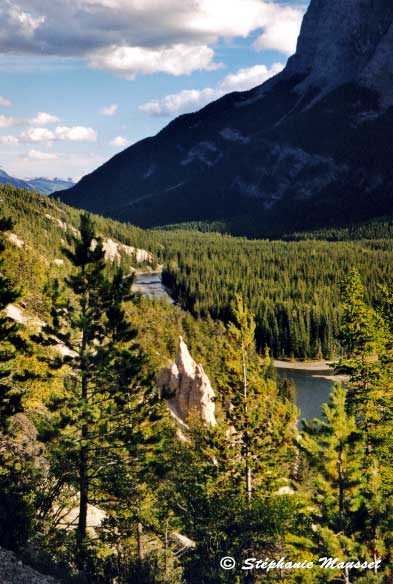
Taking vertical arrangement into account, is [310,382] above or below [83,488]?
below

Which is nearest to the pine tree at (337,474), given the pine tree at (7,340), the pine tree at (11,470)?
the pine tree at (11,470)

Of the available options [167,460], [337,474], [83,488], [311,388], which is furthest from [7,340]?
[311,388]

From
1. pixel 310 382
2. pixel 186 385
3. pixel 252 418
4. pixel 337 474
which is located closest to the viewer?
pixel 337 474

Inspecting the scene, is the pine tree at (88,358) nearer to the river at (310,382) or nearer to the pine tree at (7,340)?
the pine tree at (7,340)

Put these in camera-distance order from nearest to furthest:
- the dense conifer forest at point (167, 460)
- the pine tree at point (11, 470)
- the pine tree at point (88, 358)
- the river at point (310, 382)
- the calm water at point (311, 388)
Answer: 1. the dense conifer forest at point (167, 460)
2. the pine tree at point (11, 470)
3. the pine tree at point (88, 358)
4. the calm water at point (311, 388)
5. the river at point (310, 382)

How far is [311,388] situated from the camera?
116 metres

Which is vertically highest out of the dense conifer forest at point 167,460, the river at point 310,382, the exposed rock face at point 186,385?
the dense conifer forest at point 167,460

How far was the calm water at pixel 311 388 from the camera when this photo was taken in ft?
328

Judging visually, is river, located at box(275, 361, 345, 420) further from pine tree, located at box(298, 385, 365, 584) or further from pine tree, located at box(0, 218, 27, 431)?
pine tree, located at box(0, 218, 27, 431)

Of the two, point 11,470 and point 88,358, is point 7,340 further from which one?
point 11,470

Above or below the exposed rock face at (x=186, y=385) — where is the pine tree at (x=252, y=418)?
above

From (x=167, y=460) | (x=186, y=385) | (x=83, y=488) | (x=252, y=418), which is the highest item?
(x=252, y=418)

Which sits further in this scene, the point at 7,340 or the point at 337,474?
the point at 7,340

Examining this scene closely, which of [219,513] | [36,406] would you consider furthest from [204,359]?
[219,513]
